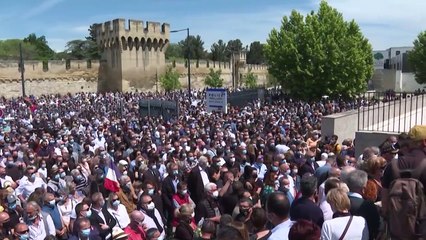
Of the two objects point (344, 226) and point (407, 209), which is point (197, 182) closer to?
point (344, 226)

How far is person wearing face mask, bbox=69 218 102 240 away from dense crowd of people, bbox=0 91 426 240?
0.01m

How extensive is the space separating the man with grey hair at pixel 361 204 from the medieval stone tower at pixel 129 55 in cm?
5166

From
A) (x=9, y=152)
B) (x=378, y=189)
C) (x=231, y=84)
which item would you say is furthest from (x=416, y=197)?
(x=231, y=84)

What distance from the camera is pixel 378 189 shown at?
222 inches

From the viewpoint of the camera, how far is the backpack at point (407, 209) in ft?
12.7

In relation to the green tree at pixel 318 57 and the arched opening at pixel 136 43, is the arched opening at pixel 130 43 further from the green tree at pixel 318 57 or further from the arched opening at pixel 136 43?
the green tree at pixel 318 57

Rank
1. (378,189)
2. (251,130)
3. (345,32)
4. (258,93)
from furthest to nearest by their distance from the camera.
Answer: (345,32), (258,93), (251,130), (378,189)

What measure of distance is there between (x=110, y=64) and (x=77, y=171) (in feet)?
158

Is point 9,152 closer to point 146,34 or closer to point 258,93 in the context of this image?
point 258,93

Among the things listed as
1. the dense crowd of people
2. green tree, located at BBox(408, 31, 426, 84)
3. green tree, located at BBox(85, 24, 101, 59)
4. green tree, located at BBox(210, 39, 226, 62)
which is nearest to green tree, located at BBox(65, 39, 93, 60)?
green tree, located at BBox(85, 24, 101, 59)

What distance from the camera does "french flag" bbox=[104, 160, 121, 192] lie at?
8.97 meters

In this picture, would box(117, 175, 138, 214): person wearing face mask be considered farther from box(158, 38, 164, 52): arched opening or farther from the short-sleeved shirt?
box(158, 38, 164, 52): arched opening

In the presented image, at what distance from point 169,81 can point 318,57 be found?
24449mm

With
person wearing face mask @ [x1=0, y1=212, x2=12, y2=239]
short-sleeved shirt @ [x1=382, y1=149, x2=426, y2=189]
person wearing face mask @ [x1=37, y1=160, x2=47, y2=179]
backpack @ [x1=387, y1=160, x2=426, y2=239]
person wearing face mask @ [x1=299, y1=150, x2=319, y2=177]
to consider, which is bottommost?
person wearing face mask @ [x1=37, y1=160, x2=47, y2=179]
